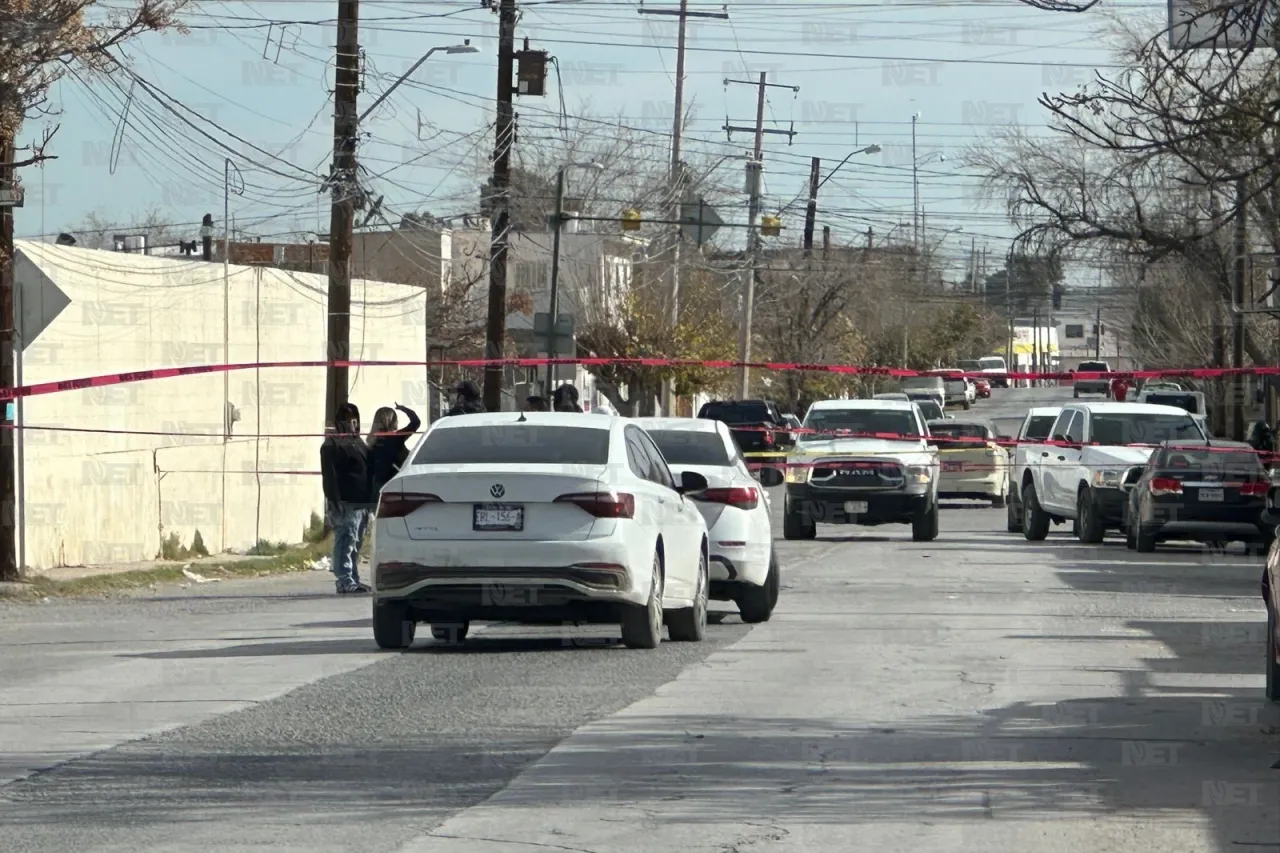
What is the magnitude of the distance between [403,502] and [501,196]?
71.4ft

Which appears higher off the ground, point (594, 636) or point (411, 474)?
point (411, 474)

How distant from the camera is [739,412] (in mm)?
48375

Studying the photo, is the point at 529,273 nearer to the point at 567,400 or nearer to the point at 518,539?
the point at 567,400

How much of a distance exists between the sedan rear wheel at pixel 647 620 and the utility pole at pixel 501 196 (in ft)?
64.3

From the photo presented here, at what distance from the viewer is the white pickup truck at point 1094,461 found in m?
29.3

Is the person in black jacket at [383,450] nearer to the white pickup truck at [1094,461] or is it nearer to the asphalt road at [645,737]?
the asphalt road at [645,737]

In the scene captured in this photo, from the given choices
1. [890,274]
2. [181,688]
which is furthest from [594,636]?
[890,274]

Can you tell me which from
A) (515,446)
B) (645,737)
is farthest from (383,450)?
(645,737)

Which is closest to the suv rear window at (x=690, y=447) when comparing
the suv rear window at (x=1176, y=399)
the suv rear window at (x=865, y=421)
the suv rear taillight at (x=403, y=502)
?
the suv rear taillight at (x=403, y=502)

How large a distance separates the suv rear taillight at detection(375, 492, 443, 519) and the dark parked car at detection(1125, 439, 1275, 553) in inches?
612

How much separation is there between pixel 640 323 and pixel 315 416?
2854 cm

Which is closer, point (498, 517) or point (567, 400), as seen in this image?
point (498, 517)

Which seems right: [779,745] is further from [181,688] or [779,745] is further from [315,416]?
[315,416]

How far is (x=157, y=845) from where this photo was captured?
7.47m
